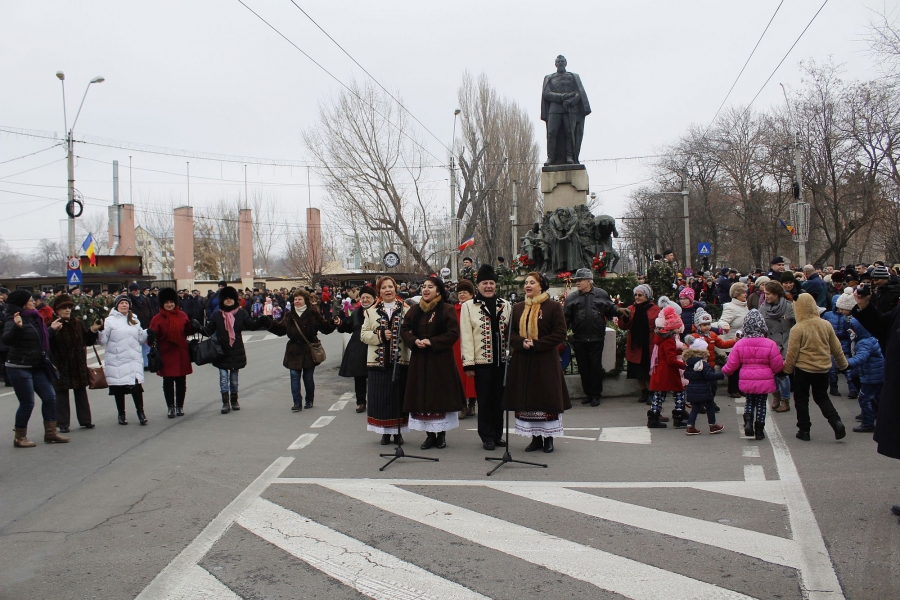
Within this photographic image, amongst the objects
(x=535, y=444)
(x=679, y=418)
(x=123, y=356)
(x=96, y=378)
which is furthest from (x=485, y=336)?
(x=96, y=378)

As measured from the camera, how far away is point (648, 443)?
8.77m

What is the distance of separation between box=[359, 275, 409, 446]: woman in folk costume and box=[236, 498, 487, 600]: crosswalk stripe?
250 centimetres

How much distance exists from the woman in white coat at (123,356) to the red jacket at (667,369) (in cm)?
654

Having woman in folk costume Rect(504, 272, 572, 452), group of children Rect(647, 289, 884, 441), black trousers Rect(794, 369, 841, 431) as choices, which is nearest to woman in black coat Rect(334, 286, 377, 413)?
woman in folk costume Rect(504, 272, 572, 452)

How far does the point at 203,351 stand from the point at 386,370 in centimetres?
368

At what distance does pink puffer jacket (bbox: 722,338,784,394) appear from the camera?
8.47 m

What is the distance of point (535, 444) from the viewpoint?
335 inches

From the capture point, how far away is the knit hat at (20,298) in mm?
8805

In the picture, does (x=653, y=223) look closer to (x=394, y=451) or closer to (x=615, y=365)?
(x=615, y=365)

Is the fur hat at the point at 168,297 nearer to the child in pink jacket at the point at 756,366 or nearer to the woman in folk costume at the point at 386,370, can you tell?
the woman in folk costume at the point at 386,370

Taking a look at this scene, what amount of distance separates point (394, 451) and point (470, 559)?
3.55 metres

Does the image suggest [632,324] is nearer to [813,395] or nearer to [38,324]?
[813,395]

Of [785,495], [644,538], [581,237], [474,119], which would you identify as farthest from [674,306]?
[474,119]

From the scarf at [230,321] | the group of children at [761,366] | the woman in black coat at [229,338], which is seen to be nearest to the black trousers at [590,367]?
the group of children at [761,366]
